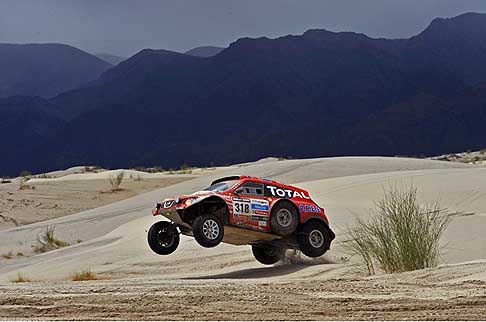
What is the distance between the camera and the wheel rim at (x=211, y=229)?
47.3 ft

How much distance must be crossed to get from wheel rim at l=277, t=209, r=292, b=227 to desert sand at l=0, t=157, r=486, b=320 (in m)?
0.91

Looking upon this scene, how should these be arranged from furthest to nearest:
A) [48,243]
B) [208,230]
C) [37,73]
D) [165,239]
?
[37,73]
[48,243]
[165,239]
[208,230]

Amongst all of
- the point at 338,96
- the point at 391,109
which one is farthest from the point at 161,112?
the point at 391,109

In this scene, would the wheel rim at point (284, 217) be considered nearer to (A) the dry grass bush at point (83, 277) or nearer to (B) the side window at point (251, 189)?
(B) the side window at point (251, 189)

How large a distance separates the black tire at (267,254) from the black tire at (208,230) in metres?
1.86

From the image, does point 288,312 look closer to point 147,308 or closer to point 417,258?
point 147,308

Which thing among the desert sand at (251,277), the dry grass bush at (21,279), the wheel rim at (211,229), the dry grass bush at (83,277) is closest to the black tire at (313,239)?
the desert sand at (251,277)

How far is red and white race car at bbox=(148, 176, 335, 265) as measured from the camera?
48.4ft

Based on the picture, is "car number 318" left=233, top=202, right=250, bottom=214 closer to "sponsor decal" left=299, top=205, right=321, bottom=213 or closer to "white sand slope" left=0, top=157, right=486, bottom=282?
"sponsor decal" left=299, top=205, right=321, bottom=213

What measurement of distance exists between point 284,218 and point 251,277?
1.23m

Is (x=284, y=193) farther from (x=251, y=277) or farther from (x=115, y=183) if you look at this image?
(x=115, y=183)

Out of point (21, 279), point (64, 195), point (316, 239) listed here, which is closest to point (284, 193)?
point (316, 239)

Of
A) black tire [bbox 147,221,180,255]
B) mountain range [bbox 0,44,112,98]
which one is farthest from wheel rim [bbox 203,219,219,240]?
mountain range [bbox 0,44,112,98]

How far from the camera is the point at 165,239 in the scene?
1565cm
